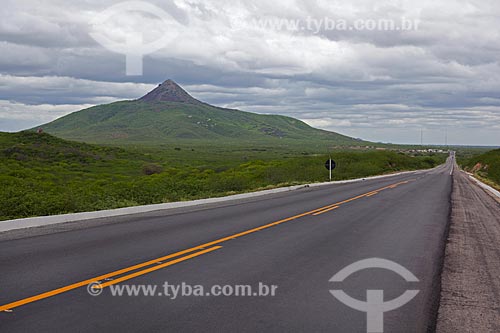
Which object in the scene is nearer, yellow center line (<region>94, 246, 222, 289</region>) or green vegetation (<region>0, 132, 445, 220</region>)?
yellow center line (<region>94, 246, 222, 289</region>)

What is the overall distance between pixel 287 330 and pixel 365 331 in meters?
0.86

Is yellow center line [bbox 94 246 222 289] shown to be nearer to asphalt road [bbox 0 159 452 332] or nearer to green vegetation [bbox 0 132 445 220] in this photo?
asphalt road [bbox 0 159 452 332]

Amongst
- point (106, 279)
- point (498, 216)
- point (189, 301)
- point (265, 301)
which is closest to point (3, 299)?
point (106, 279)

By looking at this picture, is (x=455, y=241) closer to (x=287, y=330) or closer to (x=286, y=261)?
(x=286, y=261)

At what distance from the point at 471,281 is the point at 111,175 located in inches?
2539

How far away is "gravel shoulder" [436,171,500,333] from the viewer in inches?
249

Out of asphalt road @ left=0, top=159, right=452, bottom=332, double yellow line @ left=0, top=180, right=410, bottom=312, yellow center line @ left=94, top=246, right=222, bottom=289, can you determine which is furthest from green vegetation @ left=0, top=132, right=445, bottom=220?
yellow center line @ left=94, top=246, right=222, bottom=289

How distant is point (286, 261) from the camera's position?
9258mm

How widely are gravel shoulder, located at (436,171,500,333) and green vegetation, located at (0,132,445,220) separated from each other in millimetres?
10669

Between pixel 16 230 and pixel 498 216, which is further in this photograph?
pixel 498 216

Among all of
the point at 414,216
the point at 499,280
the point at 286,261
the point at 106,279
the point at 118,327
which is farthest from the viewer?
the point at 414,216

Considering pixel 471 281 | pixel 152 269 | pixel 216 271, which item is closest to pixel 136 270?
pixel 152 269

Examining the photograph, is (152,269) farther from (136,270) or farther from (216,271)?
(216,271)

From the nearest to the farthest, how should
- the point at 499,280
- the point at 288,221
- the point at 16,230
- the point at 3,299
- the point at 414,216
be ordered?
the point at 3,299 → the point at 499,280 → the point at 16,230 → the point at 288,221 → the point at 414,216
